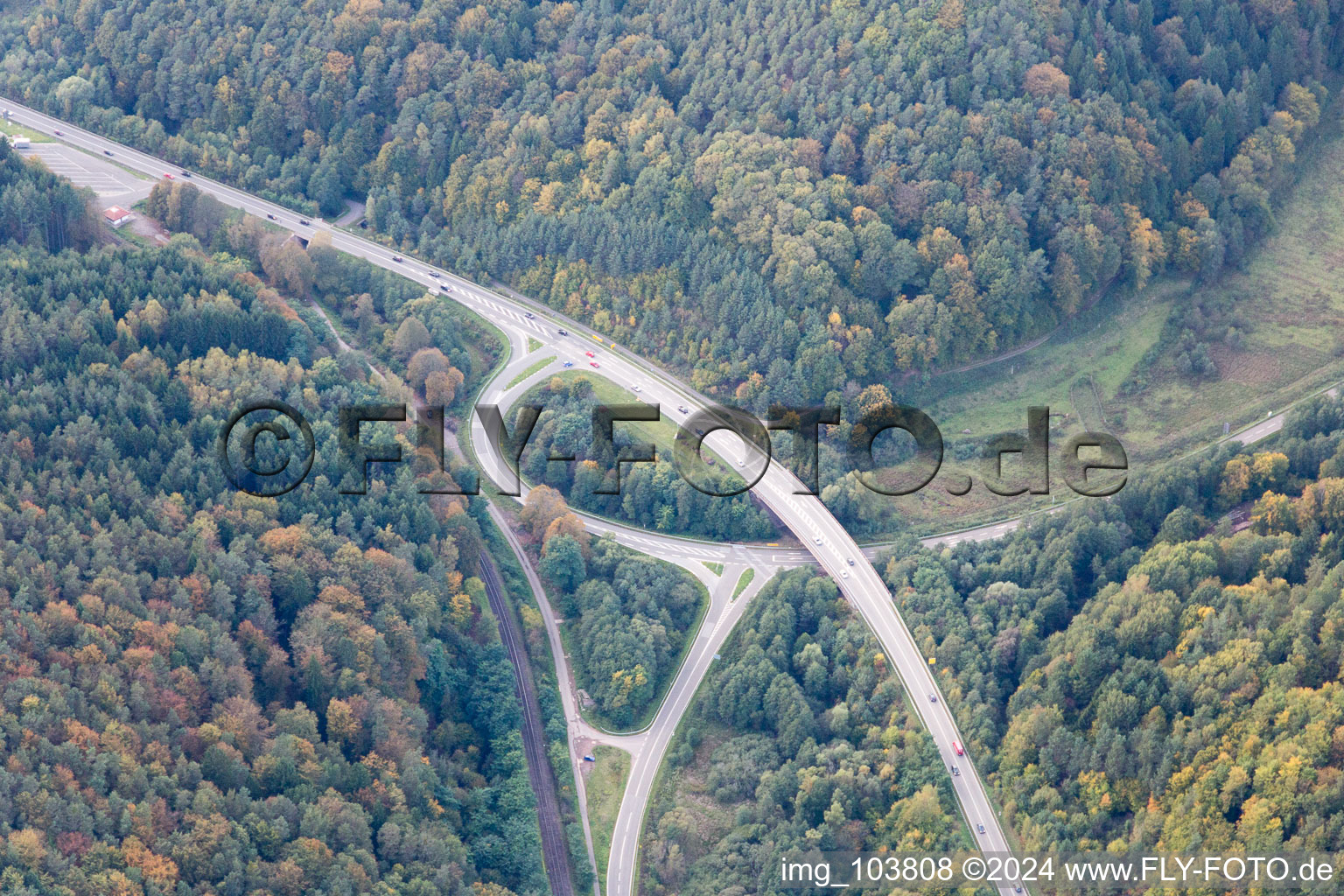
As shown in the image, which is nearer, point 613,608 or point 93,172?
point 613,608

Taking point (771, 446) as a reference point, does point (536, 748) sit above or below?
below

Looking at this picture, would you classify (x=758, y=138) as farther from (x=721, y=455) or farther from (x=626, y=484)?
(x=626, y=484)

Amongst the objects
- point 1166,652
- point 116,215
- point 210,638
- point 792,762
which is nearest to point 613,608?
point 792,762

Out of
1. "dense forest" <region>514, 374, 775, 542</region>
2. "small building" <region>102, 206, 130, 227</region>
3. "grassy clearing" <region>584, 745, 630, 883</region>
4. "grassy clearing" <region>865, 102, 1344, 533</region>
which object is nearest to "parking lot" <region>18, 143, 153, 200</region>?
"small building" <region>102, 206, 130, 227</region>

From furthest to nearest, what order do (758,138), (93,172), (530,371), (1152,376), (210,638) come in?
(93,172) < (758,138) < (1152,376) < (530,371) < (210,638)

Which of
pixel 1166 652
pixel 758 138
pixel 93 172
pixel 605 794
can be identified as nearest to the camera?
pixel 1166 652

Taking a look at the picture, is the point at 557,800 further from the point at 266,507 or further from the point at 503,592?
the point at 266,507
